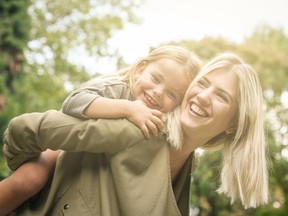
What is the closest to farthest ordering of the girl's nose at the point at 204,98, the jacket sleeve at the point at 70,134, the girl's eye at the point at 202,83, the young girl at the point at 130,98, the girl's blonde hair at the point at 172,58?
the jacket sleeve at the point at 70,134
the young girl at the point at 130,98
the girl's nose at the point at 204,98
the girl's eye at the point at 202,83
the girl's blonde hair at the point at 172,58

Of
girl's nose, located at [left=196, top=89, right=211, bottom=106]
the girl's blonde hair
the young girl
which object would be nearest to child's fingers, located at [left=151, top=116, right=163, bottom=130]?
the young girl

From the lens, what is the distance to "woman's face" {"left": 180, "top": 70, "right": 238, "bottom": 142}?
7.04ft

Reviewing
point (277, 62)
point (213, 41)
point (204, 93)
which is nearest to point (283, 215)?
point (204, 93)

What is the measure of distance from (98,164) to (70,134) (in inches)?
10.7

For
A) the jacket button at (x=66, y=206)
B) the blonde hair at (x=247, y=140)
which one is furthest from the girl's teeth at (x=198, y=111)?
the jacket button at (x=66, y=206)

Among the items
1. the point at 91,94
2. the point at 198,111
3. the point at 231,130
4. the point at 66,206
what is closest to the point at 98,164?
the point at 66,206

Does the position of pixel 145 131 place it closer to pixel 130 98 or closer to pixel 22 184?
pixel 130 98

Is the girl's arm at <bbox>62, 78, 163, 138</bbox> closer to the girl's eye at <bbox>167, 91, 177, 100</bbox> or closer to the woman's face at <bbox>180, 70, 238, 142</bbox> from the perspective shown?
the woman's face at <bbox>180, 70, 238, 142</bbox>

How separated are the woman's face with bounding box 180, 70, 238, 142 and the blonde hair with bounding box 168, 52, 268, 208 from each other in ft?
0.13

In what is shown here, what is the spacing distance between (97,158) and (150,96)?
1.67 feet

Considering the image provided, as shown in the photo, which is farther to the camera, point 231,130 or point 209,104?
point 231,130

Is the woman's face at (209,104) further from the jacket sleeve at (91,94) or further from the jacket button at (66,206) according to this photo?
the jacket button at (66,206)

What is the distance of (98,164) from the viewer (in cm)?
208

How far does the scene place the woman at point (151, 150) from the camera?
6.28 feet
